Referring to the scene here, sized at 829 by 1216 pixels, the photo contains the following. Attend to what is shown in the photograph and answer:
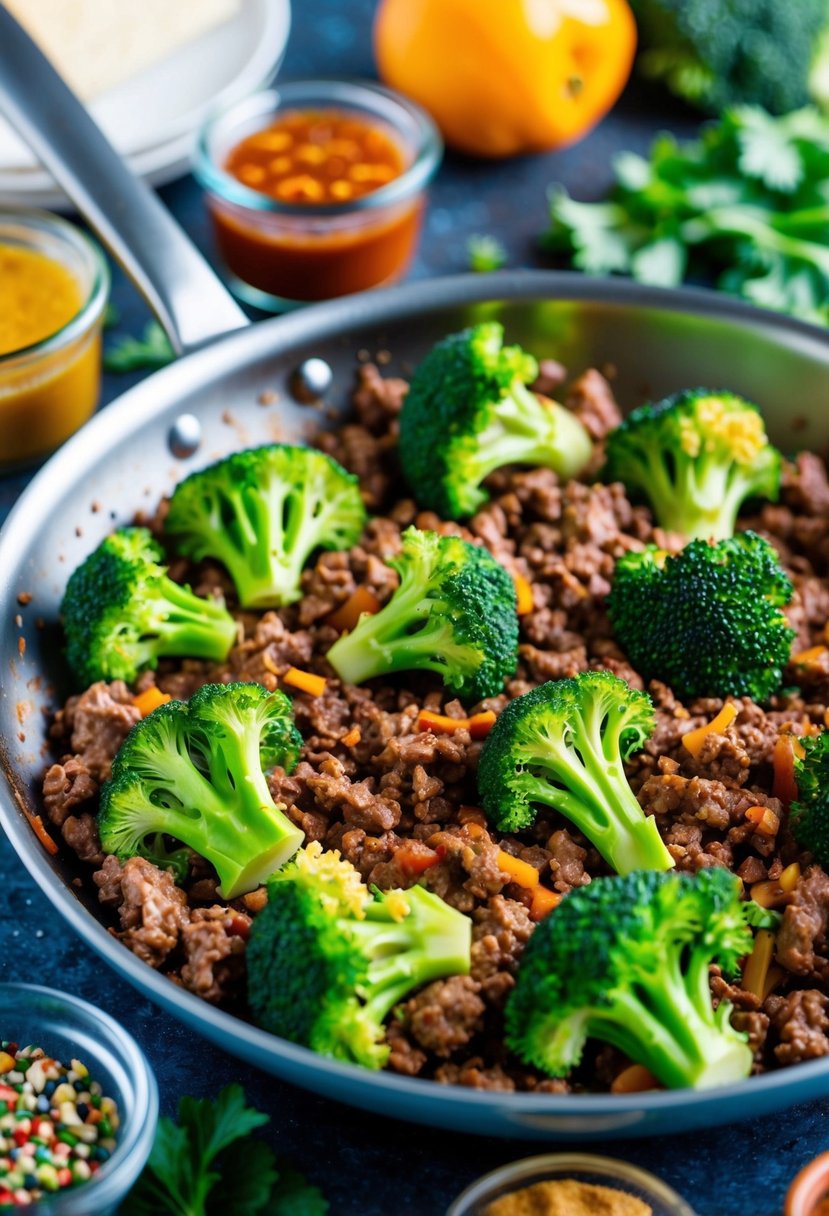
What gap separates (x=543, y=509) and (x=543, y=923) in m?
1.31

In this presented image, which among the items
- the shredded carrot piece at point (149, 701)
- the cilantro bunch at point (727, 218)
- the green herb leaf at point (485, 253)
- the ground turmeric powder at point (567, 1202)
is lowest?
the cilantro bunch at point (727, 218)

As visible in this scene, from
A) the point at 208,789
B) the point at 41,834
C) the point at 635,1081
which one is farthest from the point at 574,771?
the point at 41,834

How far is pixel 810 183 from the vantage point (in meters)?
4.79

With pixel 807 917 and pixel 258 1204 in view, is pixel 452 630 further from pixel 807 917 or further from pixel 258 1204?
pixel 258 1204

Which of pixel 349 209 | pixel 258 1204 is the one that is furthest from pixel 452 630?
pixel 349 209

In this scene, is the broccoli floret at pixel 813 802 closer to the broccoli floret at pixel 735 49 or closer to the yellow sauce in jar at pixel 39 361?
the yellow sauce in jar at pixel 39 361

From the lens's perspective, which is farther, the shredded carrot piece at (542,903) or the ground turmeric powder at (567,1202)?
the shredded carrot piece at (542,903)

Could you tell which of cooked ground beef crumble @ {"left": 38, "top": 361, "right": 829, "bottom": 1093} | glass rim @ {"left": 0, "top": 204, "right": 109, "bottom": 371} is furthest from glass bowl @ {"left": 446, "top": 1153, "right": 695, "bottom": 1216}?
glass rim @ {"left": 0, "top": 204, "right": 109, "bottom": 371}

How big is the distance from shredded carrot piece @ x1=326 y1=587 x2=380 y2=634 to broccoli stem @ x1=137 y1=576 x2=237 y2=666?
0.24 m

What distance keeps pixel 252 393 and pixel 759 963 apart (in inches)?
76.0

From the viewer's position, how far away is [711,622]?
3053 millimetres

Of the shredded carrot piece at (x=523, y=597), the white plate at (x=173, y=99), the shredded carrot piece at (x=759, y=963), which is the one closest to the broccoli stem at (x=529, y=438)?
the shredded carrot piece at (x=523, y=597)

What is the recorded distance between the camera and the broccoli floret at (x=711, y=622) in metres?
3.05

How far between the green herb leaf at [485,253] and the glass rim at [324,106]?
343 millimetres
